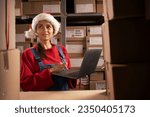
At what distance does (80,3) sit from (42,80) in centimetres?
146

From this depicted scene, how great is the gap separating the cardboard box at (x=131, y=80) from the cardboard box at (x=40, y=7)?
1.96 m

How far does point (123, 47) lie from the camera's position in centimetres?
79

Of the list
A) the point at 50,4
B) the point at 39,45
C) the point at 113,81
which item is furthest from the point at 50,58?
the point at 50,4

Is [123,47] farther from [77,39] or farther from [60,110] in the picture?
[77,39]

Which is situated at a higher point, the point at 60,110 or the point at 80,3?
the point at 80,3

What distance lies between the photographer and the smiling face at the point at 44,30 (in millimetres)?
1696

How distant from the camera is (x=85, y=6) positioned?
2662 mm

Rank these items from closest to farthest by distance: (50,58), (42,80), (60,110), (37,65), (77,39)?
(60,110)
(42,80)
(37,65)
(50,58)
(77,39)

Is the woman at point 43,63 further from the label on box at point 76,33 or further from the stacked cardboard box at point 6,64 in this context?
the label on box at point 76,33

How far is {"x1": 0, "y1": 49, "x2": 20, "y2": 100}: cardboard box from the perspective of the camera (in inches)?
30.9

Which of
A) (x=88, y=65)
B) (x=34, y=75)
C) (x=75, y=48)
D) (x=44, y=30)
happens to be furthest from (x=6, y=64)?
(x=75, y=48)

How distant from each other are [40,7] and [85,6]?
0.47 metres

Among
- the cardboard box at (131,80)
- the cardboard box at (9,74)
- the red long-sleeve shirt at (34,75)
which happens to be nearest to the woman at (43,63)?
the red long-sleeve shirt at (34,75)

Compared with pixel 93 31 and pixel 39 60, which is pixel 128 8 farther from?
pixel 93 31
